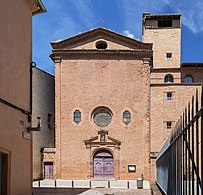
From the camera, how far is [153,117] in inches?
1393

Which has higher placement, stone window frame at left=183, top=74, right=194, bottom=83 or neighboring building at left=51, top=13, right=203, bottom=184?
stone window frame at left=183, top=74, right=194, bottom=83

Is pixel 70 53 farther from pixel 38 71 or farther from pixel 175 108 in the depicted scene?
pixel 175 108

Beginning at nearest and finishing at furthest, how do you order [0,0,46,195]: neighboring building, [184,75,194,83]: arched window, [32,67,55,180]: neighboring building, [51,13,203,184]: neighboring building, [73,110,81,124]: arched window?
[0,0,46,195]: neighboring building
[51,13,203,184]: neighboring building
[73,110,81,124]: arched window
[32,67,55,180]: neighboring building
[184,75,194,83]: arched window

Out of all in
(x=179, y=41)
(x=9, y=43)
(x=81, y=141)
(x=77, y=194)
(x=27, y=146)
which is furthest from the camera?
(x=179, y=41)

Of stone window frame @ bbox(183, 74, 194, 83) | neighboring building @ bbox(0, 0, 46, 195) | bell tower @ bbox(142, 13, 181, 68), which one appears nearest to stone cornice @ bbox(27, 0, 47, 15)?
neighboring building @ bbox(0, 0, 46, 195)

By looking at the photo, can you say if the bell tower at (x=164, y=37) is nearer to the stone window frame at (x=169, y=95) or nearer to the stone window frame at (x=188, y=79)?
the stone window frame at (x=188, y=79)

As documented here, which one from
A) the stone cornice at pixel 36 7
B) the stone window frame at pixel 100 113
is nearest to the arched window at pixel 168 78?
the stone window frame at pixel 100 113

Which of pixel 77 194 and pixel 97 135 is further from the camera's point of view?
pixel 97 135

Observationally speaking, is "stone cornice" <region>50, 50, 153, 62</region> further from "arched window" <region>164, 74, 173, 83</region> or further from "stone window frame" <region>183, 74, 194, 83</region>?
"stone window frame" <region>183, 74, 194, 83</region>

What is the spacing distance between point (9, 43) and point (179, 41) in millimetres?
40327

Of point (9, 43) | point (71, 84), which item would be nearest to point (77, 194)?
point (9, 43)

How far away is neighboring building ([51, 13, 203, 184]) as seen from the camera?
103 ft

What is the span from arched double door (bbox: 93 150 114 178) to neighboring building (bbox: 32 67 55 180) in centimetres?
394

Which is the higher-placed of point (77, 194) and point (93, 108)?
point (93, 108)
